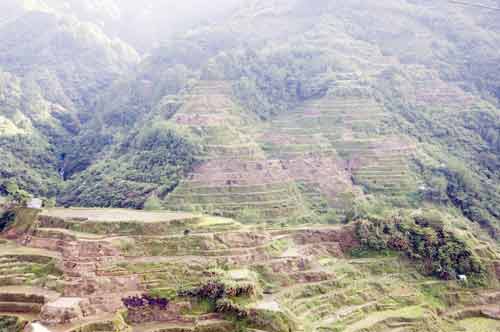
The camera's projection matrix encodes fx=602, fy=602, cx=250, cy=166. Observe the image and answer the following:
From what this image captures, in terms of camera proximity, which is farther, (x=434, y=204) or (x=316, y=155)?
(x=316, y=155)

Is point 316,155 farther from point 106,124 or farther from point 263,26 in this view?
point 263,26

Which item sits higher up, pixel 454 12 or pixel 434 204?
pixel 454 12

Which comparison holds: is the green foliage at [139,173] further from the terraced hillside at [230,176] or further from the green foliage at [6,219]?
the green foliage at [6,219]

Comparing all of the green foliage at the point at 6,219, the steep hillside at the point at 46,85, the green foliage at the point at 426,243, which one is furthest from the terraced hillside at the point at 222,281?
the steep hillside at the point at 46,85

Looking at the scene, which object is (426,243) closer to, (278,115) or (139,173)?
(139,173)

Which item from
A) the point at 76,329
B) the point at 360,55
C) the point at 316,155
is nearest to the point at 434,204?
the point at 316,155

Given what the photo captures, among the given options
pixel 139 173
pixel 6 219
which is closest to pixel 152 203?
pixel 139 173

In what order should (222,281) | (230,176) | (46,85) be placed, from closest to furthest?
(222,281)
(230,176)
(46,85)
